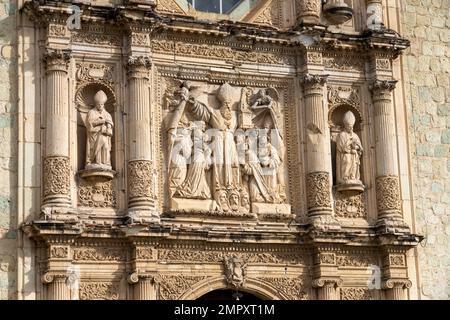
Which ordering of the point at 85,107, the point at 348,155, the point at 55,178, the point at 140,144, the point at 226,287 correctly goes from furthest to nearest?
the point at 348,155 → the point at 226,287 → the point at 85,107 → the point at 140,144 → the point at 55,178

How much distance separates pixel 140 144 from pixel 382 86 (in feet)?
13.3

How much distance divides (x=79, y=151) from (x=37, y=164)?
71 centimetres

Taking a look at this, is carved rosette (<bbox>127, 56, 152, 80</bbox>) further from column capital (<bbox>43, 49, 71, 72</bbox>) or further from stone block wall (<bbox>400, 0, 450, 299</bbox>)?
stone block wall (<bbox>400, 0, 450, 299</bbox>)

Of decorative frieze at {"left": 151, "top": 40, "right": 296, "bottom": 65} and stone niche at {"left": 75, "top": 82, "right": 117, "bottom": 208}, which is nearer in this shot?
stone niche at {"left": 75, "top": 82, "right": 117, "bottom": 208}

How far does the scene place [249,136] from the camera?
16.5m

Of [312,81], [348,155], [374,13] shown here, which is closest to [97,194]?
[312,81]

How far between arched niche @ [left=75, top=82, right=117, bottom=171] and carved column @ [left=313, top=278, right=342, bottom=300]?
3414mm

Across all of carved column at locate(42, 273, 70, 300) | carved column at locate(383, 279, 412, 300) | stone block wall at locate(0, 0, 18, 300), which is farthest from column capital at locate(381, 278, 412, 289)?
stone block wall at locate(0, 0, 18, 300)

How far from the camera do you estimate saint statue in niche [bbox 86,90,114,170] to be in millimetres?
15398

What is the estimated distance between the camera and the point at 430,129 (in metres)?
17.7

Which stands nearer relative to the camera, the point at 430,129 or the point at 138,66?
the point at 138,66

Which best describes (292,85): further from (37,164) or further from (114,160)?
(37,164)

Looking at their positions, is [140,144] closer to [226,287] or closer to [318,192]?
[226,287]

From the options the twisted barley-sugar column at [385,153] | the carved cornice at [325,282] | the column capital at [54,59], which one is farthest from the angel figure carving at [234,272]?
the column capital at [54,59]
